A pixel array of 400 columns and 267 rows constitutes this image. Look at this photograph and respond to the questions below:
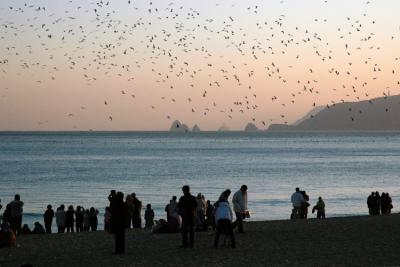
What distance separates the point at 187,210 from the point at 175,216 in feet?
19.0

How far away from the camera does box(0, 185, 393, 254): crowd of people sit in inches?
888

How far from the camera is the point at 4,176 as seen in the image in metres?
97.8

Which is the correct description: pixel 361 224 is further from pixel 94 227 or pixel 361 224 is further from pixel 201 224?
pixel 94 227

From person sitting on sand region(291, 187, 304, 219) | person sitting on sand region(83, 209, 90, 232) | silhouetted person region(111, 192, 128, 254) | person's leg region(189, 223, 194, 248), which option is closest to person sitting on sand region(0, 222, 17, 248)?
silhouetted person region(111, 192, 128, 254)

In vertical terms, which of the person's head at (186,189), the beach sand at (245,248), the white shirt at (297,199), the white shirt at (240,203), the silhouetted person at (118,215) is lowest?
the beach sand at (245,248)

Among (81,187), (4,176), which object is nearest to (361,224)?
(81,187)

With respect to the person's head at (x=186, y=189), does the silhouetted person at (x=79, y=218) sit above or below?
below

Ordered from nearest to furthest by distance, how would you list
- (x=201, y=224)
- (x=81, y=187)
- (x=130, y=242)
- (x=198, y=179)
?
1. (x=130, y=242)
2. (x=201, y=224)
3. (x=81, y=187)
4. (x=198, y=179)

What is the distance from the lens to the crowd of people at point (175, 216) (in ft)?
74.0

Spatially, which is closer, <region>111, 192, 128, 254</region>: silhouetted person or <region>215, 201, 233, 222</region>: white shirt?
<region>111, 192, 128, 254</region>: silhouetted person

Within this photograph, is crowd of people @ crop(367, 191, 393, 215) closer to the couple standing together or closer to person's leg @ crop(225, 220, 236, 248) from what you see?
person's leg @ crop(225, 220, 236, 248)

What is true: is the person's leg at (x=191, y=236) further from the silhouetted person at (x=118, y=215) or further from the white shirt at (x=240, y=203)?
the white shirt at (x=240, y=203)

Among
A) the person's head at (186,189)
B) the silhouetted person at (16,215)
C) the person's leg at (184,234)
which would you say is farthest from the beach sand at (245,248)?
the person's head at (186,189)

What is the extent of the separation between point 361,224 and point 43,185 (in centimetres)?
5428
